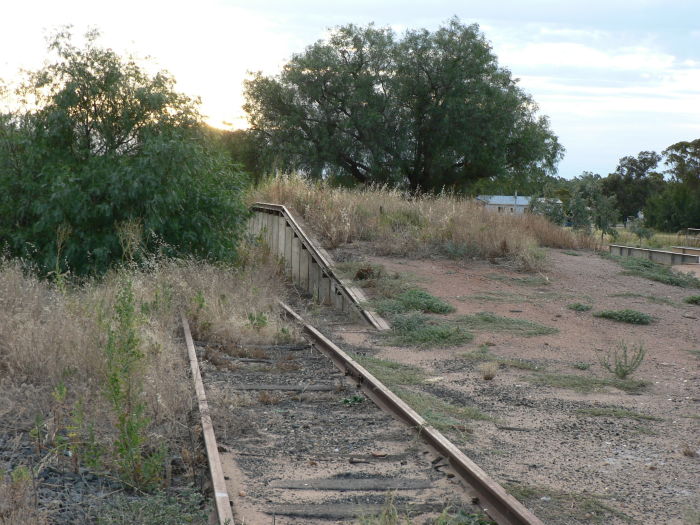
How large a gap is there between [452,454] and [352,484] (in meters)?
0.76

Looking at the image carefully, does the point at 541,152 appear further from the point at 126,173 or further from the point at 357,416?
the point at 357,416

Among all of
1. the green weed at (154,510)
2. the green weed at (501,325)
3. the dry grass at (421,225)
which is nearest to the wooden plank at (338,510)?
the green weed at (154,510)

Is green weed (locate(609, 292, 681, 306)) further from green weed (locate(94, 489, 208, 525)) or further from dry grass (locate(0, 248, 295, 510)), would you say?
green weed (locate(94, 489, 208, 525))

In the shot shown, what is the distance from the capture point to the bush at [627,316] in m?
12.7

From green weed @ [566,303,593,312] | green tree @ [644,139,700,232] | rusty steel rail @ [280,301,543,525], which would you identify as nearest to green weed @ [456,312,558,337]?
green weed @ [566,303,593,312]

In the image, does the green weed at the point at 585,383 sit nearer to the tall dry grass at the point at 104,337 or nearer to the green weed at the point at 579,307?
the tall dry grass at the point at 104,337

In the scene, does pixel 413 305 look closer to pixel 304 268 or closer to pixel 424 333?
→ pixel 424 333

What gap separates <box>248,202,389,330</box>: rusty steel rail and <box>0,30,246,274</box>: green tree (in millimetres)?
2056

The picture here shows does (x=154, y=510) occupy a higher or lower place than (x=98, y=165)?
lower

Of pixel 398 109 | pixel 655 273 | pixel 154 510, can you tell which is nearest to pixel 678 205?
pixel 398 109

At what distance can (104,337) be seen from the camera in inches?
293

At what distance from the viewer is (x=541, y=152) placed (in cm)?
3841

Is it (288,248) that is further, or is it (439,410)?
(288,248)

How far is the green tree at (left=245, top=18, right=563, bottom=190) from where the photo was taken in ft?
114
